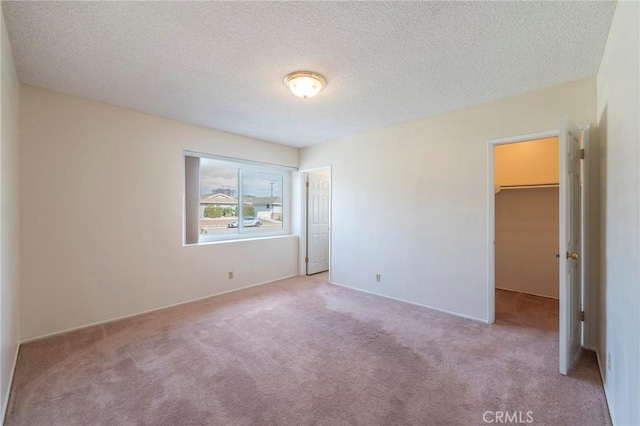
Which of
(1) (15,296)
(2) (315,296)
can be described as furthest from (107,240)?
(2) (315,296)

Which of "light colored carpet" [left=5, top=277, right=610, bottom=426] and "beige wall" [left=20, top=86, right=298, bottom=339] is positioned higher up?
"beige wall" [left=20, top=86, right=298, bottom=339]

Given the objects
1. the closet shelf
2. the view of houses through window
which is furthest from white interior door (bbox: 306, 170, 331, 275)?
the closet shelf

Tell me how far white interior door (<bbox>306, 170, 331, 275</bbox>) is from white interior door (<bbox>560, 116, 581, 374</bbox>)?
354 cm

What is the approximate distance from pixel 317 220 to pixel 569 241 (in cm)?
394

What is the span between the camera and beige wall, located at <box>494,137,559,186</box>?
3.79 m

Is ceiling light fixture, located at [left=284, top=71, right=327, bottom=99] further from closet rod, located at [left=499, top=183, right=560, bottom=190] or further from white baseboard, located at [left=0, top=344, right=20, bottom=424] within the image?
closet rod, located at [left=499, top=183, right=560, bottom=190]

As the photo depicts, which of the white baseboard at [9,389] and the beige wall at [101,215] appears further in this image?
the beige wall at [101,215]

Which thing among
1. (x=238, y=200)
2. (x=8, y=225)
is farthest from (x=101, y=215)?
(x=238, y=200)

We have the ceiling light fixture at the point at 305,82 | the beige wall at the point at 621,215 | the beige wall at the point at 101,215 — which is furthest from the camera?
the beige wall at the point at 101,215

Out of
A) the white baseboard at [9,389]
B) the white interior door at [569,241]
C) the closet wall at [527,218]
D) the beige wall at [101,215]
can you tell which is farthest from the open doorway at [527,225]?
the white baseboard at [9,389]

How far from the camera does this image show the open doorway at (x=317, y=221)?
5332mm

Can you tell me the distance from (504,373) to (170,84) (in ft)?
12.4

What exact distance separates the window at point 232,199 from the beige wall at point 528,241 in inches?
145

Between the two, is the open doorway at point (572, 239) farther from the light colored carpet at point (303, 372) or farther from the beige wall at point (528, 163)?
the beige wall at point (528, 163)
